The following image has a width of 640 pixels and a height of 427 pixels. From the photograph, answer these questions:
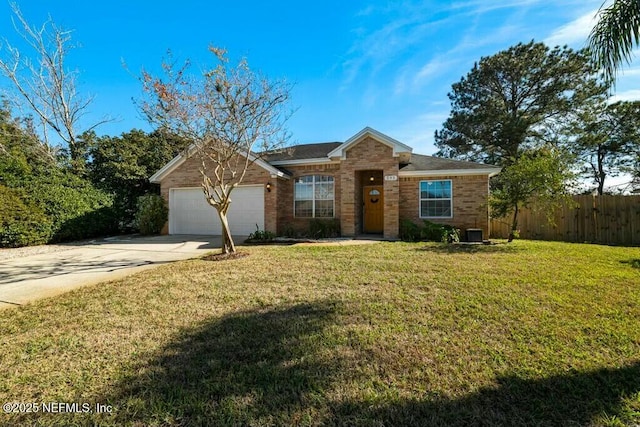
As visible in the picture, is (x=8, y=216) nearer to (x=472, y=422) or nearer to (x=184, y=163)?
(x=184, y=163)

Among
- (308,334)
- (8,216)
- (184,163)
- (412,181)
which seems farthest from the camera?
(184,163)

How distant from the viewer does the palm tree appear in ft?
14.2

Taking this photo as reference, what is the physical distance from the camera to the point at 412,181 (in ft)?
46.5

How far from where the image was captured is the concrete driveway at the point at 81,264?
20.1 feet

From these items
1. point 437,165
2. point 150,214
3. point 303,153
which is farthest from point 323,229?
point 150,214

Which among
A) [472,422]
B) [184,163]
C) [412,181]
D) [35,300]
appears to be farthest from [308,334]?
[184,163]

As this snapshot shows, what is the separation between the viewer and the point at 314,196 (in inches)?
593

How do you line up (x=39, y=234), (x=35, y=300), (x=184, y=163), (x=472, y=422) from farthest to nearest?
(x=184, y=163), (x=39, y=234), (x=35, y=300), (x=472, y=422)

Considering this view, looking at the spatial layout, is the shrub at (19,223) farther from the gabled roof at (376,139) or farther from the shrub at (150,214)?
→ the gabled roof at (376,139)

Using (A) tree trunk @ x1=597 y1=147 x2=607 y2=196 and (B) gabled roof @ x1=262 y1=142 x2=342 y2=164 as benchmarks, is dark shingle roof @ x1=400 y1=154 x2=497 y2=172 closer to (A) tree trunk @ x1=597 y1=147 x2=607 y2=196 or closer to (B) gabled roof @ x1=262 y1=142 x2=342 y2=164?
(B) gabled roof @ x1=262 y1=142 x2=342 y2=164

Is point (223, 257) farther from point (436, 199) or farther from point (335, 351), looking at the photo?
point (436, 199)

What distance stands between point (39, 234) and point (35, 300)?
29.7 feet

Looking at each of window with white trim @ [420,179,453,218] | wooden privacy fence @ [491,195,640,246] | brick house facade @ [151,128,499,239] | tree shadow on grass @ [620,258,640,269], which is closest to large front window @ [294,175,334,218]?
brick house facade @ [151,128,499,239]

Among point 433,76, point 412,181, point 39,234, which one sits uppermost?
point 433,76
